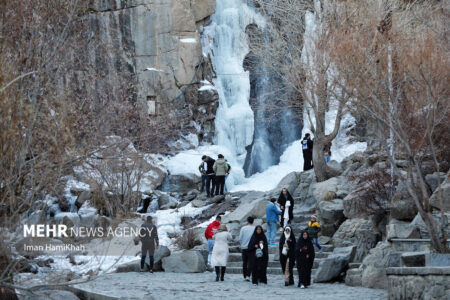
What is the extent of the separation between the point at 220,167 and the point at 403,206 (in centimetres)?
1015

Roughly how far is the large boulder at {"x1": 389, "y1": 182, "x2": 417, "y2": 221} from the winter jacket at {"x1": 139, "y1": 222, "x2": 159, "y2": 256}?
19.9 ft

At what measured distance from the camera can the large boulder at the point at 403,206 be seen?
16.1 m

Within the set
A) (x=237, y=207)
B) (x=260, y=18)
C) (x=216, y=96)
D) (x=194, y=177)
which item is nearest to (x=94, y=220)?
(x=237, y=207)

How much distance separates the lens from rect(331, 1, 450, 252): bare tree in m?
13.3

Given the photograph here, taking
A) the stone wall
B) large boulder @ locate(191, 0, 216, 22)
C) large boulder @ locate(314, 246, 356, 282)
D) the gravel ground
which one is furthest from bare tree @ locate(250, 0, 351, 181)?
large boulder @ locate(191, 0, 216, 22)

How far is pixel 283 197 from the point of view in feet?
63.5

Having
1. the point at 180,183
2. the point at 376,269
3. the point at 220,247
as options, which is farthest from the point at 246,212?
the point at 180,183

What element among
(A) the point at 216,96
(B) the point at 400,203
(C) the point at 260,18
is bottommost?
(B) the point at 400,203

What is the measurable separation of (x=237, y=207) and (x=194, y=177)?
765cm

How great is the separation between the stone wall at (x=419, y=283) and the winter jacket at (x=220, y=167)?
561 inches

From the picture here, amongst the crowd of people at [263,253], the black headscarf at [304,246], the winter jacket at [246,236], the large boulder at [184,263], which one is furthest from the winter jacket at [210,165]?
the black headscarf at [304,246]

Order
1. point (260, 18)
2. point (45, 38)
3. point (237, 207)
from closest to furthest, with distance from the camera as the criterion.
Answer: point (45, 38), point (237, 207), point (260, 18)

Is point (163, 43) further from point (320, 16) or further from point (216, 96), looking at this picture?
point (320, 16)

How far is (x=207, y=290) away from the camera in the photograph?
13188mm
